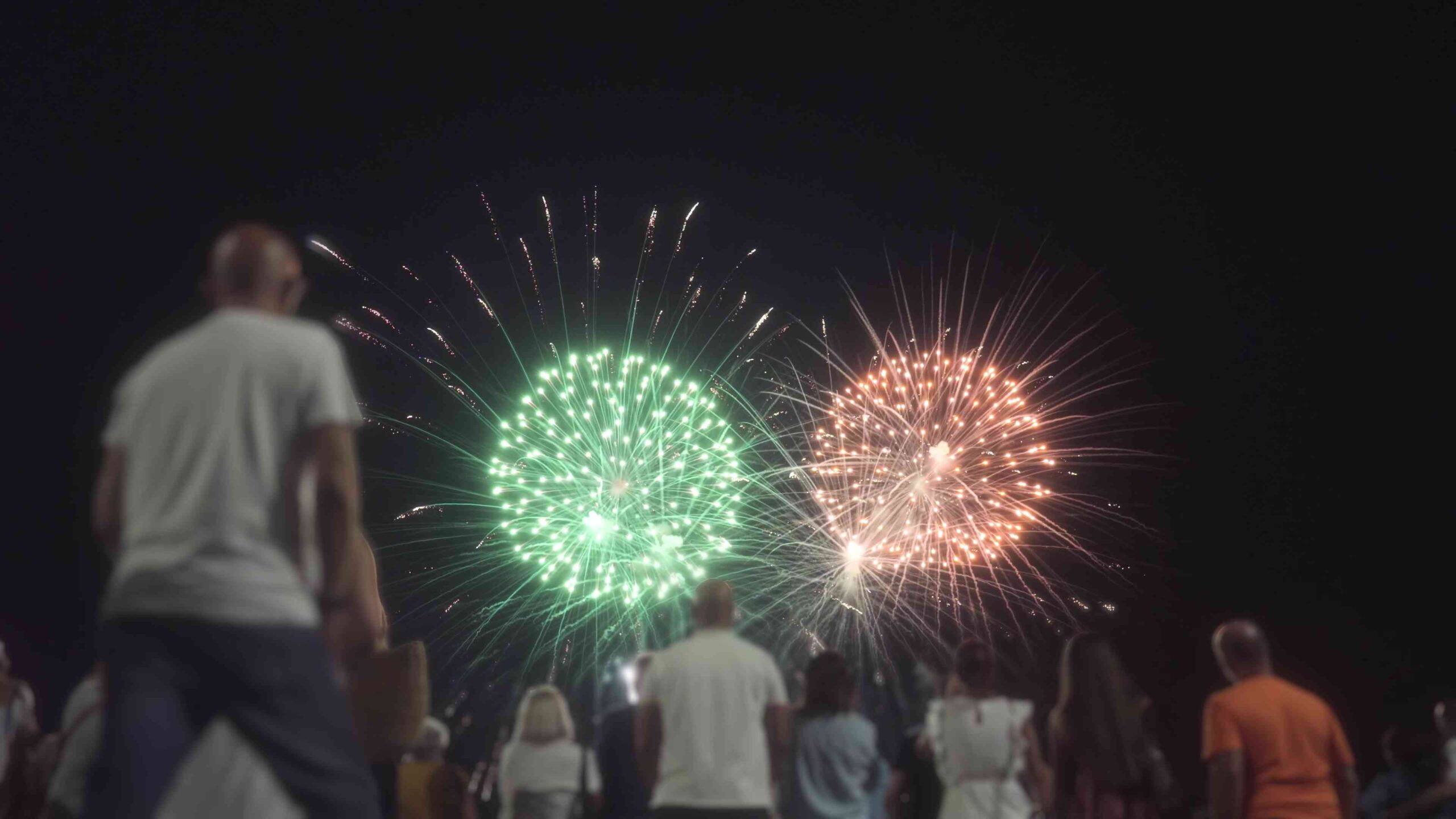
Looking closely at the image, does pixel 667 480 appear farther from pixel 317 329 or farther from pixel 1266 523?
pixel 317 329

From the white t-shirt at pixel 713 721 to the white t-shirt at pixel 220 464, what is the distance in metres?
3.10

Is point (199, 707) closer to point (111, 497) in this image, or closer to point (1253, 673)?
point (111, 497)

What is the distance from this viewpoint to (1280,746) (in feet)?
20.1

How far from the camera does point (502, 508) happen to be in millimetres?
A: 22766

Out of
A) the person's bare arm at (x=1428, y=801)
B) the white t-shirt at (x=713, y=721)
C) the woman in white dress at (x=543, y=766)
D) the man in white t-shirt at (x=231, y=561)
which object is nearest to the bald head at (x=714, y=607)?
the white t-shirt at (x=713, y=721)

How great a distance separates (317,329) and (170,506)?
524 millimetres

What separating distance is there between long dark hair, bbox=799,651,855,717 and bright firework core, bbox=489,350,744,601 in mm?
14124

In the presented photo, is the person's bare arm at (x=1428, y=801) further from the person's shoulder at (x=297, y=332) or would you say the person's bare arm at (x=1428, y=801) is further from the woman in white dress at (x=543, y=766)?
the person's shoulder at (x=297, y=332)

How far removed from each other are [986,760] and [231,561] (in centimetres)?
538

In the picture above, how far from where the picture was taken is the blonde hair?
8617 mm

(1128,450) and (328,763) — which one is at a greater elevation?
(1128,450)

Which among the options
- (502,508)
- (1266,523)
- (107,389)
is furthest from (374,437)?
(1266,523)

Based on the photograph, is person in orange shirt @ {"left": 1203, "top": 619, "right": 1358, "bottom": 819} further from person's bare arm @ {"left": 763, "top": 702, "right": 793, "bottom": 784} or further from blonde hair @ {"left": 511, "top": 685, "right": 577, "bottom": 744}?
blonde hair @ {"left": 511, "top": 685, "right": 577, "bottom": 744}

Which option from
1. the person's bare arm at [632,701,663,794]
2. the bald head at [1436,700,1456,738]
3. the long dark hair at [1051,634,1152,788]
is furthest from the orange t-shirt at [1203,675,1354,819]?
the bald head at [1436,700,1456,738]
